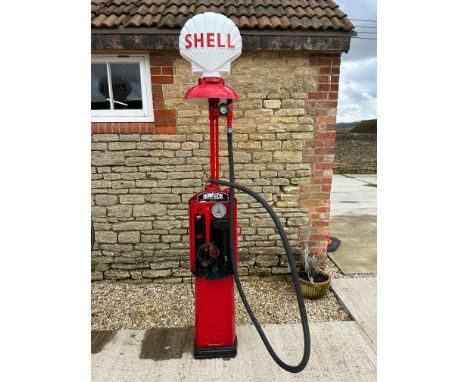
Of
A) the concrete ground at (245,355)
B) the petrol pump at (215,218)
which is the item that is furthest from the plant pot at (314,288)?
the petrol pump at (215,218)

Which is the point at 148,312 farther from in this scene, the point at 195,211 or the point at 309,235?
the point at 309,235

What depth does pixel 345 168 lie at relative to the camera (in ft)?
43.8

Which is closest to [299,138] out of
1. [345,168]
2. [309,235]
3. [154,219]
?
[309,235]

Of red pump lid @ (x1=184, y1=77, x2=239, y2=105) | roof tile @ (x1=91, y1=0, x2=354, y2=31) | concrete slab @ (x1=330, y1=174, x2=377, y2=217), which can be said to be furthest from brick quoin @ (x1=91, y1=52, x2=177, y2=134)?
concrete slab @ (x1=330, y1=174, x2=377, y2=217)

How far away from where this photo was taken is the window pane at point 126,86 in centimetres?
315

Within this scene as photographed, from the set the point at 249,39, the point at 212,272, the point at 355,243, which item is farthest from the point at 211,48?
the point at 355,243

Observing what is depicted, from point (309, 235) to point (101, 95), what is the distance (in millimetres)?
2743

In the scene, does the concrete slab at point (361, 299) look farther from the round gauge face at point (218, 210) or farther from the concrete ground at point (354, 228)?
the round gauge face at point (218, 210)

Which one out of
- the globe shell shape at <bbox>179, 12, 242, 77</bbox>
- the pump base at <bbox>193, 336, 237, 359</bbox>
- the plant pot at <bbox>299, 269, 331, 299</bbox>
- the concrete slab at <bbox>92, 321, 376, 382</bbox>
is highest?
the globe shell shape at <bbox>179, 12, 242, 77</bbox>

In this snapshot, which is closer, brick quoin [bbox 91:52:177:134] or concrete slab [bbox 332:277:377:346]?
concrete slab [bbox 332:277:377:346]

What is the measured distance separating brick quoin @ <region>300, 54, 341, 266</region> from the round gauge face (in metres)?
1.58

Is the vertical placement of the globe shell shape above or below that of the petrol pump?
above

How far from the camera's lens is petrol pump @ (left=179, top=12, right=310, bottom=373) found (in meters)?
1.81

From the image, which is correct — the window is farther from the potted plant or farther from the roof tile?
Result: the potted plant
